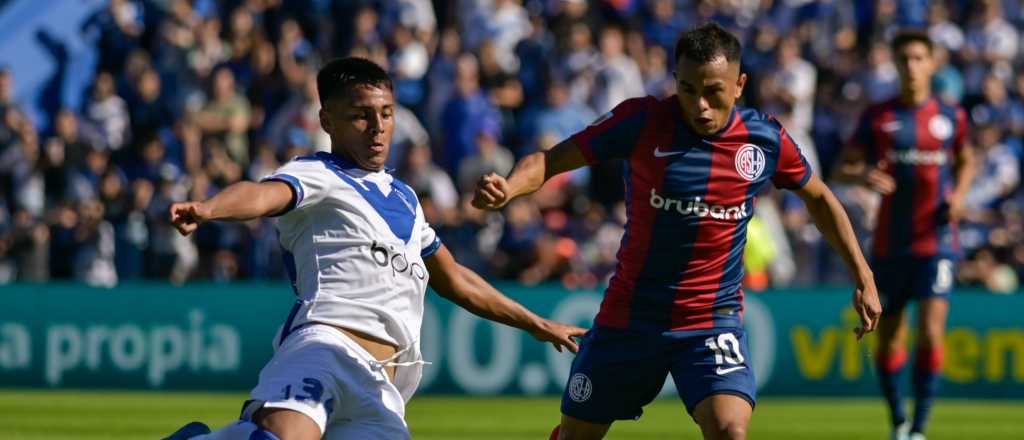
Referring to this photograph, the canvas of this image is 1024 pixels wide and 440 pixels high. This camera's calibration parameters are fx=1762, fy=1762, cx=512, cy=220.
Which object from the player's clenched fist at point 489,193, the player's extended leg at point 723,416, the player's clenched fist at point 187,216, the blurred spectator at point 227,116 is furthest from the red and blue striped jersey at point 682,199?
the blurred spectator at point 227,116

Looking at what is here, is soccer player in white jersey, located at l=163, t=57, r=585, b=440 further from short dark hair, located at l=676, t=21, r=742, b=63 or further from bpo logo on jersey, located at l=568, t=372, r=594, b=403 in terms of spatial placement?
short dark hair, located at l=676, t=21, r=742, b=63

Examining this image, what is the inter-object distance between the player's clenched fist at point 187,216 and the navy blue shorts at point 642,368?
239 centimetres

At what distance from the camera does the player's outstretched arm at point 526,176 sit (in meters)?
6.28

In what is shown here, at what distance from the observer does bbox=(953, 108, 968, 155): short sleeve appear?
38.9 ft

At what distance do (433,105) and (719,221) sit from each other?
11.9 metres

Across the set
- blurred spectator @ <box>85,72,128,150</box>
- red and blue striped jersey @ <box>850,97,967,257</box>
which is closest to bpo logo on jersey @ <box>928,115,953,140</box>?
red and blue striped jersey @ <box>850,97,967,257</box>

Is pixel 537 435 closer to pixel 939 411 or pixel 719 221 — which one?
pixel 939 411

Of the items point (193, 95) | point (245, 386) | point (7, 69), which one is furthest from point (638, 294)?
point (7, 69)

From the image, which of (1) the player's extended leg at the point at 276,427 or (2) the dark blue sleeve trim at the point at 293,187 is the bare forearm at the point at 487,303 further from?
(1) the player's extended leg at the point at 276,427

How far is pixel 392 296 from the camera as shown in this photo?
6461mm

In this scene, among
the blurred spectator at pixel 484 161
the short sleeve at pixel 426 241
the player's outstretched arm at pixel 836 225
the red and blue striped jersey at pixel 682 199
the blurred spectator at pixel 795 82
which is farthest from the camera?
the blurred spectator at pixel 795 82

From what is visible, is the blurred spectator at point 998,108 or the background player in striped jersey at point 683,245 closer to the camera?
the background player in striped jersey at point 683,245

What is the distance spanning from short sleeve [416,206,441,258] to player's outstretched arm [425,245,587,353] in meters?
0.06

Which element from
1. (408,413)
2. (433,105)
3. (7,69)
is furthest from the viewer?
(7,69)
